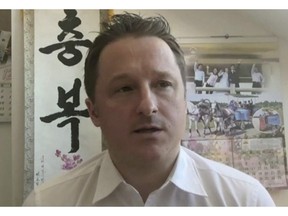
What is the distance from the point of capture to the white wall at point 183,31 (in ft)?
1.70

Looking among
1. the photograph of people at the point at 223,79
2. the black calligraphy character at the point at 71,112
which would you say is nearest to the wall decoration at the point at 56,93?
the black calligraphy character at the point at 71,112

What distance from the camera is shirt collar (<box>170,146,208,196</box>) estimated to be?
48 cm

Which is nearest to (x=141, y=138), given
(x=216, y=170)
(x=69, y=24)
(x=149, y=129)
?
(x=149, y=129)

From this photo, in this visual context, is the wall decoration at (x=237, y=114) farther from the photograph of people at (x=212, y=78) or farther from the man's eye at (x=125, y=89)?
the man's eye at (x=125, y=89)

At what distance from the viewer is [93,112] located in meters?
0.50

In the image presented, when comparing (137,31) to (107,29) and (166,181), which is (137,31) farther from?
(166,181)

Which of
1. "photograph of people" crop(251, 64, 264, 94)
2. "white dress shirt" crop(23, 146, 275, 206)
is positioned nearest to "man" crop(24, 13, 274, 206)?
"white dress shirt" crop(23, 146, 275, 206)

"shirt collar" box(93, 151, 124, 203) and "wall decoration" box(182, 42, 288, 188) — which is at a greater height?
"wall decoration" box(182, 42, 288, 188)

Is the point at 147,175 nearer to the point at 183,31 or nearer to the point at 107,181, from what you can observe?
the point at 107,181

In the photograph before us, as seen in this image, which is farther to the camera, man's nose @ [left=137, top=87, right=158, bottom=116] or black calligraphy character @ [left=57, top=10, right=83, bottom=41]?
black calligraphy character @ [left=57, top=10, right=83, bottom=41]

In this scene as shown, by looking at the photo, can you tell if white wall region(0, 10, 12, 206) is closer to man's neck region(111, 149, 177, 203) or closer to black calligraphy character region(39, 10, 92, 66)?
black calligraphy character region(39, 10, 92, 66)

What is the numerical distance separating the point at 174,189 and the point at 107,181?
0.36 ft
